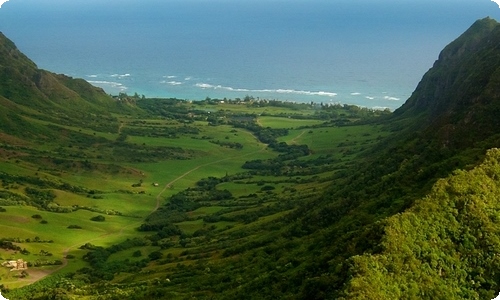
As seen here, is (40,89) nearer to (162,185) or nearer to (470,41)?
(162,185)

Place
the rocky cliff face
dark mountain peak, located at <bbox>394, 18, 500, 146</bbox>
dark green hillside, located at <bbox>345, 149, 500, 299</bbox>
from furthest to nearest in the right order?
the rocky cliff face
dark mountain peak, located at <bbox>394, 18, 500, 146</bbox>
dark green hillside, located at <bbox>345, 149, 500, 299</bbox>

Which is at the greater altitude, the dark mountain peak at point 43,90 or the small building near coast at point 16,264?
the dark mountain peak at point 43,90

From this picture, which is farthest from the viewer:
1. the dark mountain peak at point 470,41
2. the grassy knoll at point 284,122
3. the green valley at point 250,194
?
the grassy knoll at point 284,122

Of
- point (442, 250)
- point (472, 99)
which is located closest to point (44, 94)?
point (472, 99)

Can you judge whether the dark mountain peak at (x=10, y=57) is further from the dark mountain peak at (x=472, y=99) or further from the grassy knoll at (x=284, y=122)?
the dark mountain peak at (x=472, y=99)

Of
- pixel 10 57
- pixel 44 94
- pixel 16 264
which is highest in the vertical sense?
pixel 10 57

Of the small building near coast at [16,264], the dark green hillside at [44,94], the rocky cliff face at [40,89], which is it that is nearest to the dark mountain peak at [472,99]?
the small building near coast at [16,264]

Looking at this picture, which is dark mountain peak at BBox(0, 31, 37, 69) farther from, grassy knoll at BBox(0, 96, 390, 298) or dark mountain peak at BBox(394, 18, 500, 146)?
dark mountain peak at BBox(394, 18, 500, 146)

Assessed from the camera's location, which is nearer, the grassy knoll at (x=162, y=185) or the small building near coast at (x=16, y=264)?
the small building near coast at (x=16, y=264)

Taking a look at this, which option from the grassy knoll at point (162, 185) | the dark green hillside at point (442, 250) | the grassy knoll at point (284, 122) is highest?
the grassy knoll at point (284, 122)

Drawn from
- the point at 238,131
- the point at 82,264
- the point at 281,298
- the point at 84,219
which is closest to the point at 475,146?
the point at 281,298

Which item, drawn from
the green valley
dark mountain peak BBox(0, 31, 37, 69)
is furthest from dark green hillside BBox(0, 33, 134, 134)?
the green valley
